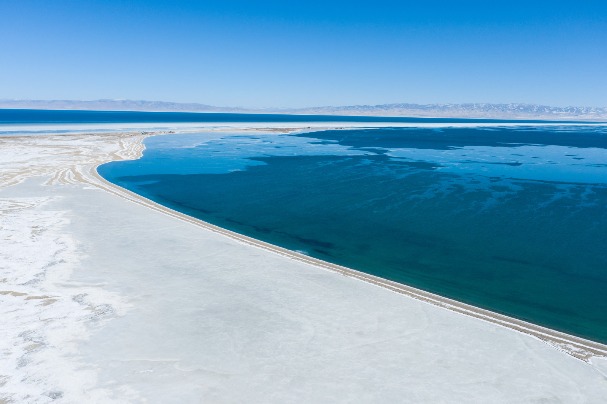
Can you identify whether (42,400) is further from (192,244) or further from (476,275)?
(476,275)

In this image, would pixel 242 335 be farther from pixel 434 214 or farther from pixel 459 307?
pixel 434 214

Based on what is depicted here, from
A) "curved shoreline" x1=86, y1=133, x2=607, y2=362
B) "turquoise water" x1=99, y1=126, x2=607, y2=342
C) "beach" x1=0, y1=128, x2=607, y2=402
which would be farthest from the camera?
"turquoise water" x1=99, y1=126, x2=607, y2=342

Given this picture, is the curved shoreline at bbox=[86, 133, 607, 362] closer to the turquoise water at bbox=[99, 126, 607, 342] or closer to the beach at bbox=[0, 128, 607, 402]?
the beach at bbox=[0, 128, 607, 402]

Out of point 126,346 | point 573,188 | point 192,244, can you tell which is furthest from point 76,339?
point 573,188

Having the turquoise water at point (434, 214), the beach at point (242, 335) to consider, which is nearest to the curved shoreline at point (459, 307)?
the beach at point (242, 335)

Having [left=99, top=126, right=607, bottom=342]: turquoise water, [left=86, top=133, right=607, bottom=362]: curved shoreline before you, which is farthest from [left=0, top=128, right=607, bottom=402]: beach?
[left=99, top=126, right=607, bottom=342]: turquoise water

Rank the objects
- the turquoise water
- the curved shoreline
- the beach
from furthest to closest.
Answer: the turquoise water
the curved shoreline
the beach
